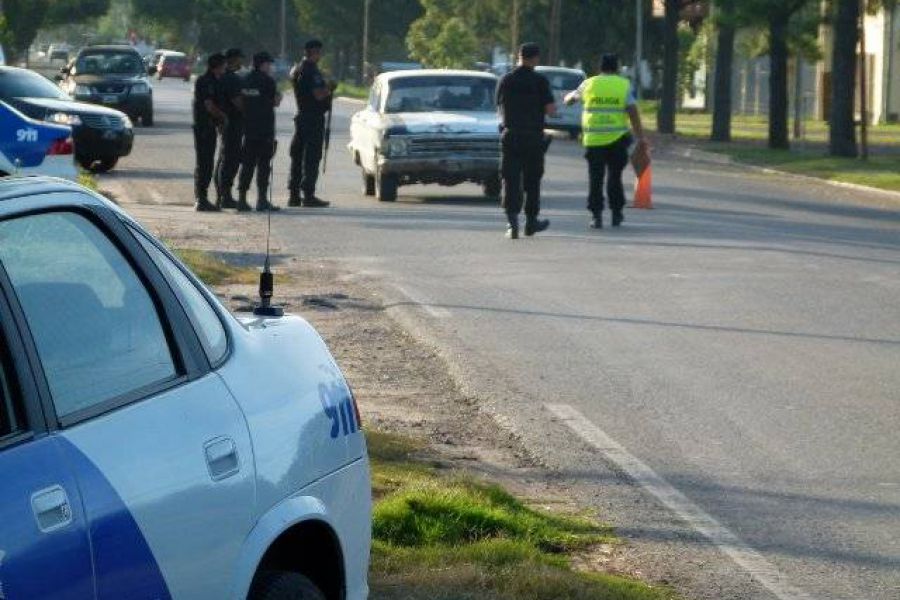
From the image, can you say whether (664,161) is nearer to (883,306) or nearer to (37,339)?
(883,306)

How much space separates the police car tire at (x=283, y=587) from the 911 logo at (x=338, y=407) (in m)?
0.46

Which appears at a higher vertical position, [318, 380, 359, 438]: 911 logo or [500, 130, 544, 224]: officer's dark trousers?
[500, 130, 544, 224]: officer's dark trousers

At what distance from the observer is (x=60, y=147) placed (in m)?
18.4

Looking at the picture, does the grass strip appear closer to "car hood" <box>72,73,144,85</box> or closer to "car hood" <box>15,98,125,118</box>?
"car hood" <box>15,98,125,118</box>

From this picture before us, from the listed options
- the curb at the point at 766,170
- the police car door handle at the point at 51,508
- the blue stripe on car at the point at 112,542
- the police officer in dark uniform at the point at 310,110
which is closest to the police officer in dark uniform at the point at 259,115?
the police officer in dark uniform at the point at 310,110

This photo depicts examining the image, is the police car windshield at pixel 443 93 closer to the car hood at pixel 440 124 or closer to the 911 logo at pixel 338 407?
the car hood at pixel 440 124

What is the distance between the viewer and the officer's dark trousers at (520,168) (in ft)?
63.7

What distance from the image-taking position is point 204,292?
15.7 ft

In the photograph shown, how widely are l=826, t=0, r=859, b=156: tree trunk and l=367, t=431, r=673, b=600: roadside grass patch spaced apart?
2831 cm

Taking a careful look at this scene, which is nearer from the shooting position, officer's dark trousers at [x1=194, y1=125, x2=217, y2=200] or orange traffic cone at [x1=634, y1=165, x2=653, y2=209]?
officer's dark trousers at [x1=194, y1=125, x2=217, y2=200]

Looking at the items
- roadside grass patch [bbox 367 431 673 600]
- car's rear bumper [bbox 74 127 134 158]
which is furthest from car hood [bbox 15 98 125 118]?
roadside grass patch [bbox 367 431 673 600]

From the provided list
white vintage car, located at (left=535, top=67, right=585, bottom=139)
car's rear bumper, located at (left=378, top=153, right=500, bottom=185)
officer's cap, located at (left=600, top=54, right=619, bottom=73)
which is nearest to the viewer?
officer's cap, located at (left=600, top=54, right=619, bottom=73)

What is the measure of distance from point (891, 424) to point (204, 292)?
5.84m

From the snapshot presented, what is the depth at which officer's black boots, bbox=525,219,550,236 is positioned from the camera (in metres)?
19.8
